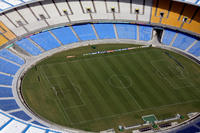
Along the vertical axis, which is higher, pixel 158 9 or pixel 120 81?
pixel 158 9

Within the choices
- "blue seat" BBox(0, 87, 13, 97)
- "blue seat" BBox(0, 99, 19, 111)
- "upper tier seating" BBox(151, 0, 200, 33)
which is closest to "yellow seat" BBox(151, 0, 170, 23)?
"upper tier seating" BBox(151, 0, 200, 33)

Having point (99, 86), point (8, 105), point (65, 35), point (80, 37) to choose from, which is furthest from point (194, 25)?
point (8, 105)

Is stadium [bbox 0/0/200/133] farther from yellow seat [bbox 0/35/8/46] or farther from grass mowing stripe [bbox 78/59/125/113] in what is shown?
grass mowing stripe [bbox 78/59/125/113]

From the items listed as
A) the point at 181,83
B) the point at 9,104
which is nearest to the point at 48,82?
the point at 9,104

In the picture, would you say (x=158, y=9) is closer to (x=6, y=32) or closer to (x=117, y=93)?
(x=117, y=93)

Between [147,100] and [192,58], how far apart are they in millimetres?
22768

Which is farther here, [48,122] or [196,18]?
[196,18]

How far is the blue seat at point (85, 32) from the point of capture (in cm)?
8451

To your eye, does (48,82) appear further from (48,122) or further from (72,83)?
(48,122)

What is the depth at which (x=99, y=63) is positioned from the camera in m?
75.3

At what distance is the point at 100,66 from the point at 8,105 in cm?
2522

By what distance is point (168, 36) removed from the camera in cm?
8500

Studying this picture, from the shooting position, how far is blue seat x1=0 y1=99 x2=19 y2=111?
57.2 meters

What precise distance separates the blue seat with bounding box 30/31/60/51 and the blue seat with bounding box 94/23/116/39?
516 inches
